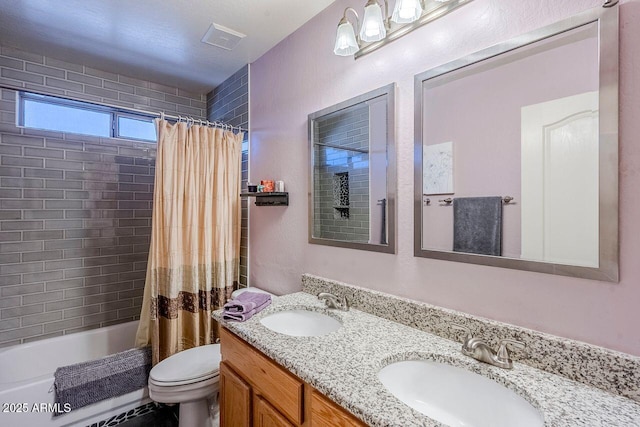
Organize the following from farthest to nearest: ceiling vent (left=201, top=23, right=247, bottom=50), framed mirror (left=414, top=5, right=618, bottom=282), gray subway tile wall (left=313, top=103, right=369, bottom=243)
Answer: ceiling vent (left=201, top=23, right=247, bottom=50) → gray subway tile wall (left=313, top=103, right=369, bottom=243) → framed mirror (left=414, top=5, right=618, bottom=282)

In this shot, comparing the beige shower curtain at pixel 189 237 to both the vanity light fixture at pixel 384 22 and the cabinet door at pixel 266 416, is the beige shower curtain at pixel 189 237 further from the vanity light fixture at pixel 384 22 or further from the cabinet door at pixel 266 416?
the vanity light fixture at pixel 384 22

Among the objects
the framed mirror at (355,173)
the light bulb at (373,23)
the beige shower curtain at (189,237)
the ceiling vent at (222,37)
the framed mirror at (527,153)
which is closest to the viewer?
the framed mirror at (527,153)

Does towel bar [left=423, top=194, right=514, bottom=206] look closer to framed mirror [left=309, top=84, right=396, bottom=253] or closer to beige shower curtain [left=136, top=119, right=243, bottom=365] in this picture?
framed mirror [left=309, top=84, right=396, bottom=253]

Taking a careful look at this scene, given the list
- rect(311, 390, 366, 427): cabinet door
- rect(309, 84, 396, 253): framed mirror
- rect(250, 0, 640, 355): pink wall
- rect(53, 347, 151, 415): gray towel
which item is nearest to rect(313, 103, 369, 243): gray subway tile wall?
rect(309, 84, 396, 253): framed mirror

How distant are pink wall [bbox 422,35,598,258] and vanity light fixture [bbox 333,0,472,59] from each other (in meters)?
0.27

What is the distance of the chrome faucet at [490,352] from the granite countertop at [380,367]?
2 cm

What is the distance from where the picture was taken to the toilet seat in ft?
5.26

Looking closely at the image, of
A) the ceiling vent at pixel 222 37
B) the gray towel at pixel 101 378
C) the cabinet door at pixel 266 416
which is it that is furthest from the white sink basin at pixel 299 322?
the ceiling vent at pixel 222 37

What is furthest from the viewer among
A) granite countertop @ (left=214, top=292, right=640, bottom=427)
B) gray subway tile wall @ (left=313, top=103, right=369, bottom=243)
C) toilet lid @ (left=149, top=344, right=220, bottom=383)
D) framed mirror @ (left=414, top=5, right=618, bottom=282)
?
toilet lid @ (left=149, top=344, right=220, bottom=383)

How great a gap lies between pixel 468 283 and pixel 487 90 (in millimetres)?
688

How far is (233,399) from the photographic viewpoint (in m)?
1.32

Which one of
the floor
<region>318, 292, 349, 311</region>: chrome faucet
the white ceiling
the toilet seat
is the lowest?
the floor

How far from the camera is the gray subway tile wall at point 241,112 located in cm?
240

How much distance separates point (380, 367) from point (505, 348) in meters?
0.38
